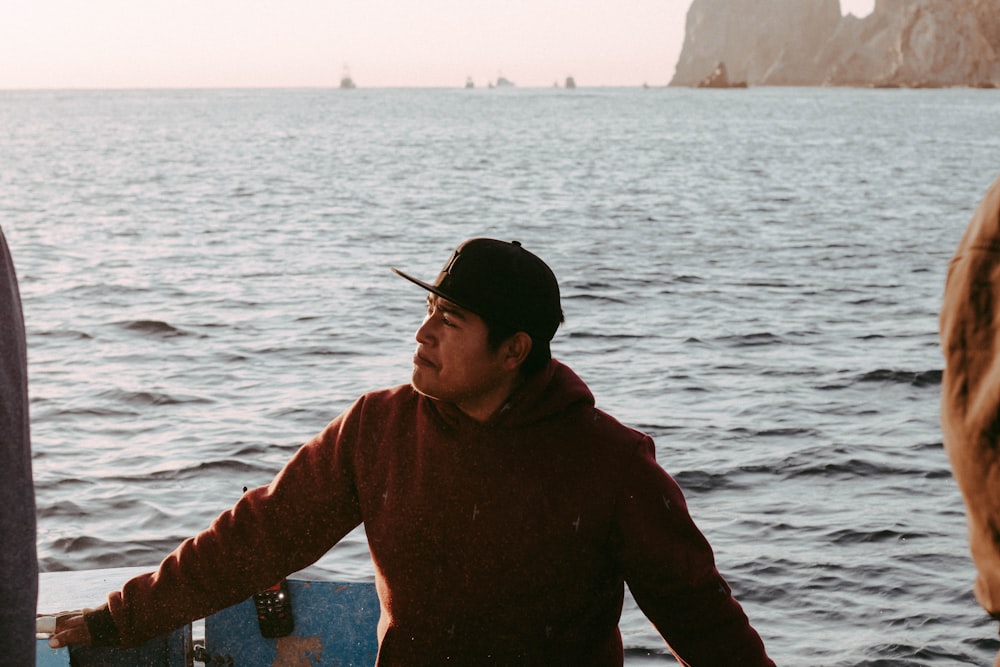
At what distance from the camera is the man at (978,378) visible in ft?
4.30

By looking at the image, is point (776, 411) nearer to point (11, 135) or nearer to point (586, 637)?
point (586, 637)

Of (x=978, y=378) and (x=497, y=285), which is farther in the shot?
(x=497, y=285)

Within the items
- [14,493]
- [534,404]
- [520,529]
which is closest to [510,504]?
[520,529]

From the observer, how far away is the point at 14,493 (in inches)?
84.0

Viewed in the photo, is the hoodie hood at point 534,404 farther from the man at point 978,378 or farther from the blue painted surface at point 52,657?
the man at point 978,378

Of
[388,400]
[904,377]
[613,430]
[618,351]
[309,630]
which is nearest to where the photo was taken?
[613,430]

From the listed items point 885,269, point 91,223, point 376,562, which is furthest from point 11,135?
point 376,562

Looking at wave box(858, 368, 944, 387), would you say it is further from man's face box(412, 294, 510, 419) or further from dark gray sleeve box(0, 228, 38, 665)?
dark gray sleeve box(0, 228, 38, 665)

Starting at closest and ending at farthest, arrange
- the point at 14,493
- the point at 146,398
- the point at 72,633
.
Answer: the point at 14,493, the point at 72,633, the point at 146,398

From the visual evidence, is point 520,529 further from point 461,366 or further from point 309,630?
point 309,630

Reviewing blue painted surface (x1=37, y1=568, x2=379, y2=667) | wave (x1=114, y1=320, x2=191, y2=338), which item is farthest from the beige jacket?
wave (x1=114, y1=320, x2=191, y2=338)

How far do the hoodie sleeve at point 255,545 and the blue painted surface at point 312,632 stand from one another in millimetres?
867

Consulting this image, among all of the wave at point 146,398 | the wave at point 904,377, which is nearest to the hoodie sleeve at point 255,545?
the wave at point 146,398

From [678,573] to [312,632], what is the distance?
1.74 metres
